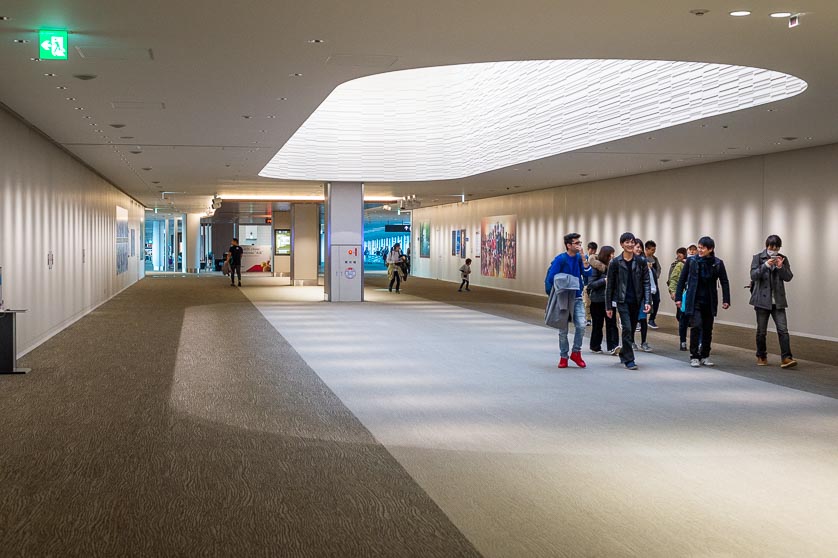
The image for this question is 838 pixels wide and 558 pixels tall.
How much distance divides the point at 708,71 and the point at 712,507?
9716mm

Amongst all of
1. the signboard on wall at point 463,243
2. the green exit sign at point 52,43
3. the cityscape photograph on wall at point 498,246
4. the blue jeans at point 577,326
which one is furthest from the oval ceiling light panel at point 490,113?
the signboard on wall at point 463,243

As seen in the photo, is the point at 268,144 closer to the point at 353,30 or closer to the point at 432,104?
the point at 432,104

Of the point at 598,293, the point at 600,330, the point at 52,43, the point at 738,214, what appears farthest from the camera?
the point at 738,214

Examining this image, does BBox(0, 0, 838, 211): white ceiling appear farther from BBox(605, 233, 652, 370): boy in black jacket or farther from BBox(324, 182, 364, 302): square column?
BBox(324, 182, 364, 302): square column

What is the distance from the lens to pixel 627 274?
11.9 m

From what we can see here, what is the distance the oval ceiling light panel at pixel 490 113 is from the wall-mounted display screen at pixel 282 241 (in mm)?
19003

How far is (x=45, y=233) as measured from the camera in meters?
15.3

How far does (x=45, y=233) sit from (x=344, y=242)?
1118cm

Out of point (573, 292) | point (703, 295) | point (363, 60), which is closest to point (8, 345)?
point (363, 60)

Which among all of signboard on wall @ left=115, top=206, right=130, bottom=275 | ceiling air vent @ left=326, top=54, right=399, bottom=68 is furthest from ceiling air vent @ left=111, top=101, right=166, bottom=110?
signboard on wall @ left=115, top=206, right=130, bottom=275

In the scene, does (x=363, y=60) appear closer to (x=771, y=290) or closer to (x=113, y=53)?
(x=113, y=53)

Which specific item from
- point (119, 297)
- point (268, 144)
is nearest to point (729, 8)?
point (268, 144)

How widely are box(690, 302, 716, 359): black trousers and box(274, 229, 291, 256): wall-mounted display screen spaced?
109 ft

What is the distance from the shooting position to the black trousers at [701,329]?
11898 mm
